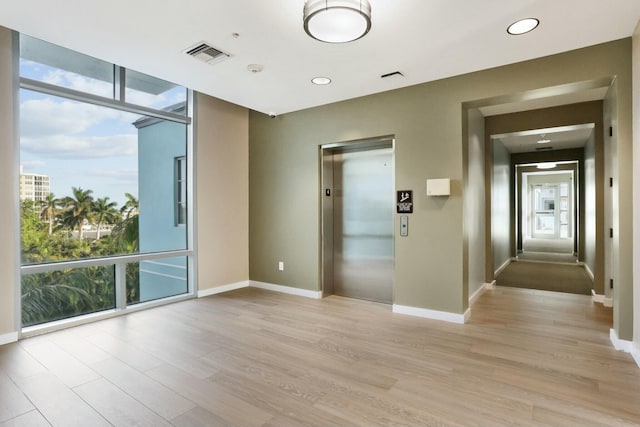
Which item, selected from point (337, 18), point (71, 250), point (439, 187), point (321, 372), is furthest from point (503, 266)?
point (71, 250)

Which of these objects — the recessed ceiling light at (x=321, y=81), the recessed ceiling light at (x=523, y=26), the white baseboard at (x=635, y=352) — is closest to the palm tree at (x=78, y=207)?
the recessed ceiling light at (x=321, y=81)

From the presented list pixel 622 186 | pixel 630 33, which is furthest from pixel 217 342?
pixel 630 33

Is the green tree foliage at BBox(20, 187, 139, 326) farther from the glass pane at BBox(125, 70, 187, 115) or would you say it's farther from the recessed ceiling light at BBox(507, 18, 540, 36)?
the recessed ceiling light at BBox(507, 18, 540, 36)

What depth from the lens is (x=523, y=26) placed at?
2.74 meters

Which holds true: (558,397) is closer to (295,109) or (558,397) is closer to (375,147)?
(375,147)

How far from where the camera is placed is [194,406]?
87.1 inches

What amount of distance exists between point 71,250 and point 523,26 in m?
4.94

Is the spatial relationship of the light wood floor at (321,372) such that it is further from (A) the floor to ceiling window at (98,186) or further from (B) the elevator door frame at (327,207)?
(B) the elevator door frame at (327,207)

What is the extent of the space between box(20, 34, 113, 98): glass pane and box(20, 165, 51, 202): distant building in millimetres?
1005

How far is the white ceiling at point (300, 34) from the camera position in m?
2.49

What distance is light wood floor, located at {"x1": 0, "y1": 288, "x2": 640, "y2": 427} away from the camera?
2.12m

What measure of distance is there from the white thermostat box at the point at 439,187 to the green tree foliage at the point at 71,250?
3.70m

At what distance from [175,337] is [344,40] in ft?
10.3

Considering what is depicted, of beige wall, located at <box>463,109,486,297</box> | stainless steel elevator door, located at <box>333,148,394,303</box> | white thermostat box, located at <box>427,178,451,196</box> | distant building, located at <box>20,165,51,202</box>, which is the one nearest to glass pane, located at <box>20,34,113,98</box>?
distant building, located at <box>20,165,51,202</box>
